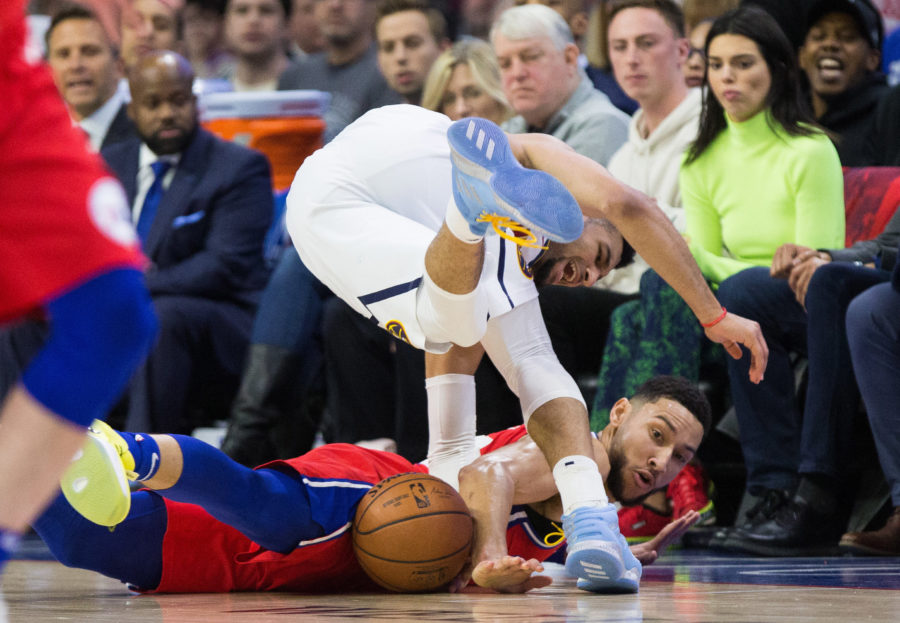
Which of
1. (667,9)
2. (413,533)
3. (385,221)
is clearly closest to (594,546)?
(413,533)

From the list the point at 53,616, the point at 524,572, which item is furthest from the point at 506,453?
the point at 53,616

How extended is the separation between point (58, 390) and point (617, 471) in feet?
7.56

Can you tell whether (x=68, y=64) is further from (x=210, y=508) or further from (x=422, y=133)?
(x=210, y=508)

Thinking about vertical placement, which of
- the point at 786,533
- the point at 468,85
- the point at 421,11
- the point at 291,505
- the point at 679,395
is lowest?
the point at 786,533

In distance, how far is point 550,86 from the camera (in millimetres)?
5191

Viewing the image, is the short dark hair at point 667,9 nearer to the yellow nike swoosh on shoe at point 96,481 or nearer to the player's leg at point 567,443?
the player's leg at point 567,443

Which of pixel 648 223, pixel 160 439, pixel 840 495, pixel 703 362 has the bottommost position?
pixel 840 495

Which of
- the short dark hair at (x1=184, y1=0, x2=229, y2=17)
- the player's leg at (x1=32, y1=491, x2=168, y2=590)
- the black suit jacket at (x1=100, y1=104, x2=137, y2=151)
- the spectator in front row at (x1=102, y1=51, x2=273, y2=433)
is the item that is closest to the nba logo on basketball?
the player's leg at (x1=32, y1=491, x2=168, y2=590)

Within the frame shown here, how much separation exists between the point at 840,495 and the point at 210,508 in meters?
2.41

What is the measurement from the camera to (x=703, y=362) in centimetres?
460

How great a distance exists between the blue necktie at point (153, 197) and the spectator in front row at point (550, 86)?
5.23 feet

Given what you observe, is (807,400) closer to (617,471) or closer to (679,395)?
(679,395)

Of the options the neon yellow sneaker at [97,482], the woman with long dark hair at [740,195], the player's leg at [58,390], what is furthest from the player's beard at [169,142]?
the player's leg at [58,390]

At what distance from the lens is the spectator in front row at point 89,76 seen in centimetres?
638
